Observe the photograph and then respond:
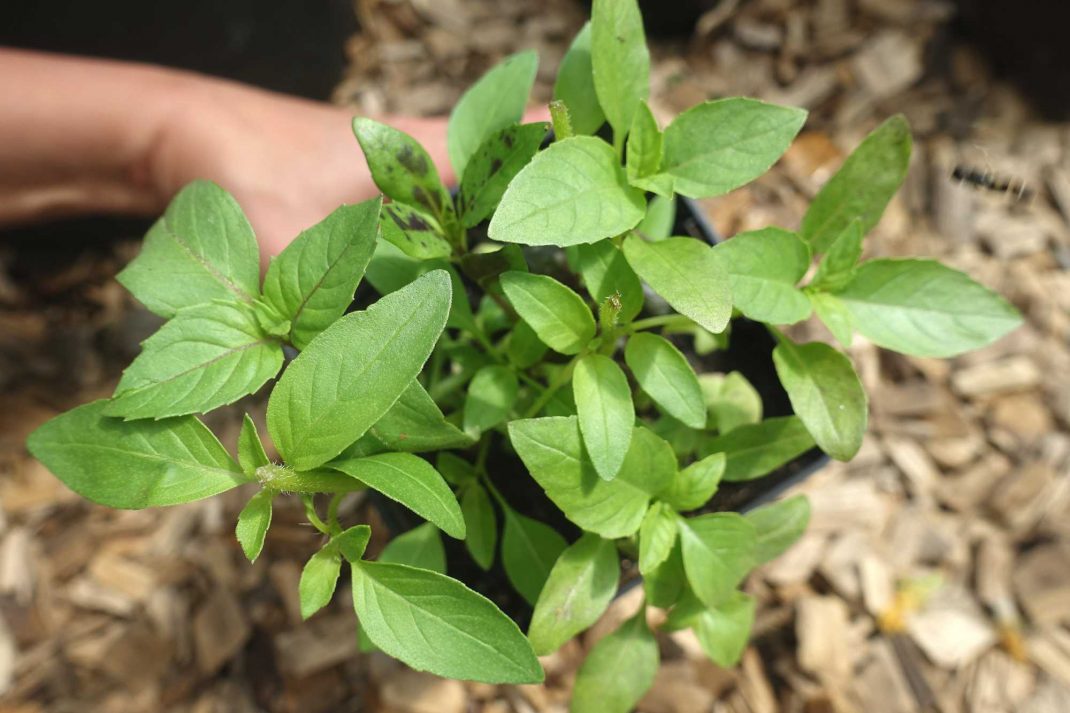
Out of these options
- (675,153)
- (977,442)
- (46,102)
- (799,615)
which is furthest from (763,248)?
(46,102)

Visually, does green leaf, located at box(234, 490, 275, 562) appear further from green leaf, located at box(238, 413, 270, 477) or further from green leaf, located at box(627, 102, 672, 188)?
green leaf, located at box(627, 102, 672, 188)

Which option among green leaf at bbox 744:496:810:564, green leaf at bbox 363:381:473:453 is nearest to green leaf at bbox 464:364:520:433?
green leaf at bbox 363:381:473:453

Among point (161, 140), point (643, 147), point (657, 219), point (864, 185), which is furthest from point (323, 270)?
point (161, 140)

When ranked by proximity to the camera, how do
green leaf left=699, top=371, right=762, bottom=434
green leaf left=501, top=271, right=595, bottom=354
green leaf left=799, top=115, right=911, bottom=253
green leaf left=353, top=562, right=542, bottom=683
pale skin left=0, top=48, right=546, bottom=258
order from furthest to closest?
pale skin left=0, top=48, right=546, bottom=258
green leaf left=699, top=371, right=762, bottom=434
green leaf left=799, top=115, right=911, bottom=253
green leaf left=501, top=271, right=595, bottom=354
green leaf left=353, top=562, right=542, bottom=683

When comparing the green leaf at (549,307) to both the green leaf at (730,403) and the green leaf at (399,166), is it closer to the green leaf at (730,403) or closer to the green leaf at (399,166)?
the green leaf at (399,166)

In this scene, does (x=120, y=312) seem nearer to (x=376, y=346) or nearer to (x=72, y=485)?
(x=72, y=485)

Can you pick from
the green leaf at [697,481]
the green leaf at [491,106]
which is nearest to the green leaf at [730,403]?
the green leaf at [697,481]
